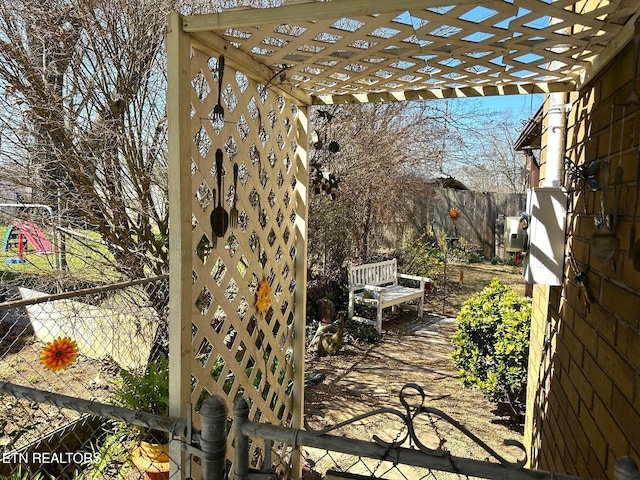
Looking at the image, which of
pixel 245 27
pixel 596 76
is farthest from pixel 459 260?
pixel 245 27

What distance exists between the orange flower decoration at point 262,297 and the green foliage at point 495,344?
2391 millimetres

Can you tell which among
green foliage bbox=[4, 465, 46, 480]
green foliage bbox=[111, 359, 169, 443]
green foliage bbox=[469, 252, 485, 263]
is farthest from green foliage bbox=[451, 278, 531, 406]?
green foliage bbox=[469, 252, 485, 263]

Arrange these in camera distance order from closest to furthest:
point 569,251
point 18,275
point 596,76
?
point 596,76, point 569,251, point 18,275

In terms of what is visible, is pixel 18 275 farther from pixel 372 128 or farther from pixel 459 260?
pixel 459 260

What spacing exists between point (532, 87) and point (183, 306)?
5.72 feet

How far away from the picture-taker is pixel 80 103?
3152 mm

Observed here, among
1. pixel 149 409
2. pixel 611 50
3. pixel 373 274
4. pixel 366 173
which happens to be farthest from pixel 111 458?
pixel 366 173

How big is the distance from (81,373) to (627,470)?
407cm

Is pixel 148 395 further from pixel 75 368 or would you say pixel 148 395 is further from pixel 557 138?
pixel 557 138

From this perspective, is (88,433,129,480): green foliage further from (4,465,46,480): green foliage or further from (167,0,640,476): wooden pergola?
(167,0,640,476): wooden pergola

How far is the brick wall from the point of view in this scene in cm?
116

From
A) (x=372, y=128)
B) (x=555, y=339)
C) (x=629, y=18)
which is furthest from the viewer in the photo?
(x=372, y=128)

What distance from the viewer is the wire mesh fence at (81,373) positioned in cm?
243

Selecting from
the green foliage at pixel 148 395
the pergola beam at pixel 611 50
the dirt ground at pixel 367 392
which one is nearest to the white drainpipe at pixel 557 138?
the pergola beam at pixel 611 50
